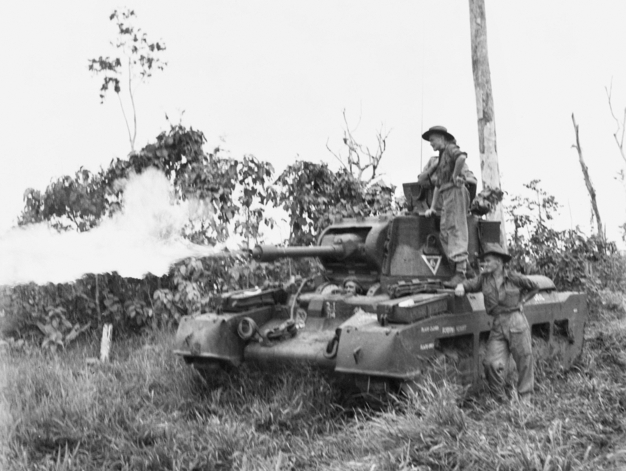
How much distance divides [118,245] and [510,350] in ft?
14.8

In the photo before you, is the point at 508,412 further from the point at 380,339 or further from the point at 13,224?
the point at 13,224

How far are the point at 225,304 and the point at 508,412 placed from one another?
352 centimetres

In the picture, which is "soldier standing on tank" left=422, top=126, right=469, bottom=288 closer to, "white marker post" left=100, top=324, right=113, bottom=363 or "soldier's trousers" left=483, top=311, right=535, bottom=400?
"soldier's trousers" left=483, top=311, right=535, bottom=400

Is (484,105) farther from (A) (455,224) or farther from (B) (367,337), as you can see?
(B) (367,337)

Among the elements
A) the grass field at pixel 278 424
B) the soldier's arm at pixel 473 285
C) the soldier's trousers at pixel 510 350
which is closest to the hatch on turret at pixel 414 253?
the soldier's arm at pixel 473 285

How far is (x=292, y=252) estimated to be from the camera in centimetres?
873

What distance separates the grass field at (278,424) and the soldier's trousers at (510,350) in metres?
0.23

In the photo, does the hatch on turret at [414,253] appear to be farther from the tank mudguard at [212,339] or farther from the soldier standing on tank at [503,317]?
the tank mudguard at [212,339]

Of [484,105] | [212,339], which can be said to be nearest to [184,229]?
[212,339]

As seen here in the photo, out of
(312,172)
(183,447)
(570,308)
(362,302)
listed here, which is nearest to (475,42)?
(312,172)

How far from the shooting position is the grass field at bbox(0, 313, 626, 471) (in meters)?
5.90

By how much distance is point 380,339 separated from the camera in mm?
7535

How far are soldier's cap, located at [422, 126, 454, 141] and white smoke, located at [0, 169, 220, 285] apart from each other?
2.84 m

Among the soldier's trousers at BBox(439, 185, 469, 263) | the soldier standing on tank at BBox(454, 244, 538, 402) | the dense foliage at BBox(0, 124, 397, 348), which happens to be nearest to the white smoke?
the dense foliage at BBox(0, 124, 397, 348)
